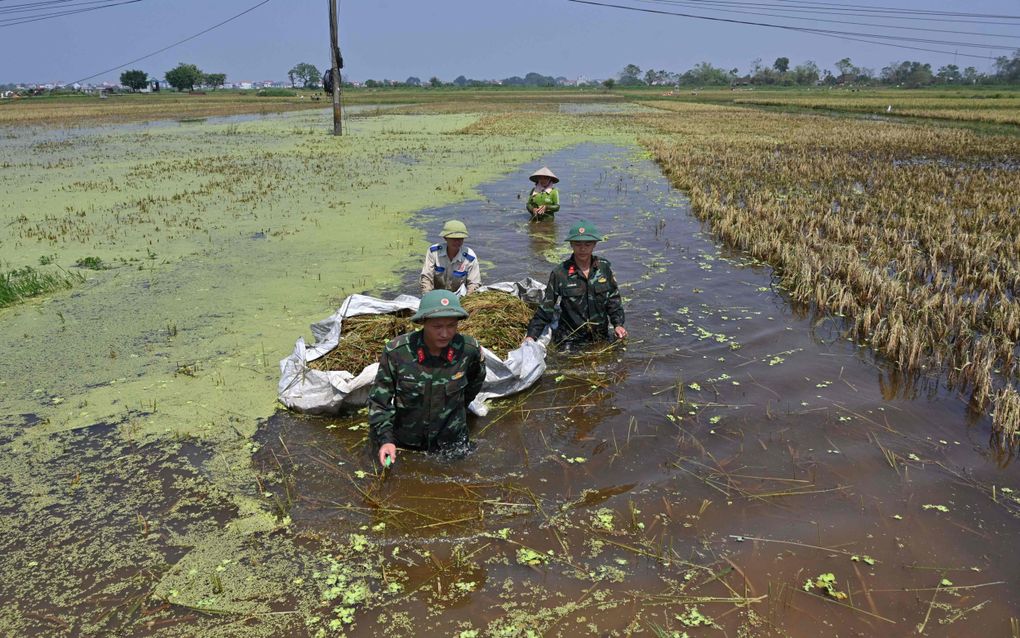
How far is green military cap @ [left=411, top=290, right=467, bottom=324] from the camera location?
3.51 meters

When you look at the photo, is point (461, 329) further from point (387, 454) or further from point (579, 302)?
point (387, 454)

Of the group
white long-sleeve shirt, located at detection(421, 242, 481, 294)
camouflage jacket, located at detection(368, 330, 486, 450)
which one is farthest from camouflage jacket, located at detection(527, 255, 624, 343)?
camouflage jacket, located at detection(368, 330, 486, 450)

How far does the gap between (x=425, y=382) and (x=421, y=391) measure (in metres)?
0.06

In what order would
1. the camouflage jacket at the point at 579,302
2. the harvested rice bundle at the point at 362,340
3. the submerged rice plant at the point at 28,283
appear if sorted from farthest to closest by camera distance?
the submerged rice plant at the point at 28,283 < the camouflage jacket at the point at 579,302 < the harvested rice bundle at the point at 362,340

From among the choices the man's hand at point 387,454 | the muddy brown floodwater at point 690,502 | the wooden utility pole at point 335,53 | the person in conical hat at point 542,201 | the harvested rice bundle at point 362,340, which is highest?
the wooden utility pole at point 335,53

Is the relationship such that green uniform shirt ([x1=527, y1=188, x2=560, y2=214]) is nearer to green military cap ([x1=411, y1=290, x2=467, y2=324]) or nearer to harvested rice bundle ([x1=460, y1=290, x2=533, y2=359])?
harvested rice bundle ([x1=460, y1=290, x2=533, y2=359])

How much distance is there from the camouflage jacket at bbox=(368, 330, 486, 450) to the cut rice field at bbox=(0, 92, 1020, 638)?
0.19 metres

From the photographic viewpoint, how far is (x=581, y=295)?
5430mm

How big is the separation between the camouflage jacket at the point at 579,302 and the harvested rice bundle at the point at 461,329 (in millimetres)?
293

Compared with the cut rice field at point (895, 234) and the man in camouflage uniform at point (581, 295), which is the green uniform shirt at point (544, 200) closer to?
the cut rice field at point (895, 234)

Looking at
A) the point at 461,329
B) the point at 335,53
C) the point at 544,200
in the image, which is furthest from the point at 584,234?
the point at 335,53

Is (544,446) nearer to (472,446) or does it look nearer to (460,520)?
(472,446)

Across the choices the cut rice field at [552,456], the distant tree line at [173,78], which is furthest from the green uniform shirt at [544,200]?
the distant tree line at [173,78]

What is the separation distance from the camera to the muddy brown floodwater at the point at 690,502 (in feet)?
9.38
